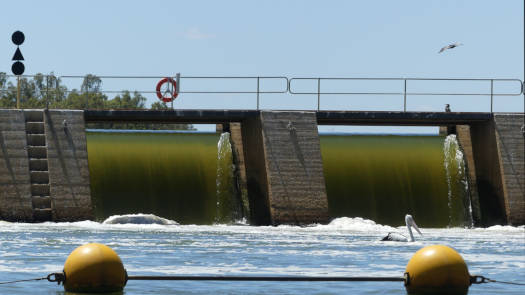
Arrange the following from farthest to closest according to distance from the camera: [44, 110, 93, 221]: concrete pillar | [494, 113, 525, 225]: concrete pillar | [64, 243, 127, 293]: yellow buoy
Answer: [494, 113, 525, 225]: concrete pillar
[44, 110, 93, 221]: concrete pillar
[64, 243, 127, 293]: yellow buoy

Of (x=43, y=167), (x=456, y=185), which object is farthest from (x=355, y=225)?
(x=43, y=167)

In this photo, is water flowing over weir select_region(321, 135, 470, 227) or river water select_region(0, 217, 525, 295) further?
water flowing over weir select_region(321, 135, 470, 227)

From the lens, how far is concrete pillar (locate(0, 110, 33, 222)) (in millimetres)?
31469

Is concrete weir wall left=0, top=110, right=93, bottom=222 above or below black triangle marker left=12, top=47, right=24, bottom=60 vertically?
below

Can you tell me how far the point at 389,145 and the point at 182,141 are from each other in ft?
25.6

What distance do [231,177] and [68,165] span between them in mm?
6159

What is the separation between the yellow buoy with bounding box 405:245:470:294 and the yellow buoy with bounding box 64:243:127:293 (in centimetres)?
406

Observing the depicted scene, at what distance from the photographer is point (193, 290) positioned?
14.9 meters

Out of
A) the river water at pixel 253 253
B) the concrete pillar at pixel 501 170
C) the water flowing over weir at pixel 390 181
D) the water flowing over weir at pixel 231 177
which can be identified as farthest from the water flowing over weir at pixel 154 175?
the concrete pillar at pixel 501 170

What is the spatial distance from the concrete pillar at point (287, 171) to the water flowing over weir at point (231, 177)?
144 cm

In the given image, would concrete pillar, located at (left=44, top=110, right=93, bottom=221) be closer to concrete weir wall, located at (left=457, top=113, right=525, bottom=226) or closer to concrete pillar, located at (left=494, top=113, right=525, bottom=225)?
concrete weir wall, located at (left=457, top=113, right=525, bottom=226)

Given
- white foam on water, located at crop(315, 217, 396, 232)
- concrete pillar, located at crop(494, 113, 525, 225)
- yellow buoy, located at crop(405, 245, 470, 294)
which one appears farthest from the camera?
concrete pillar, located at crop(494, 113, 525, 225)

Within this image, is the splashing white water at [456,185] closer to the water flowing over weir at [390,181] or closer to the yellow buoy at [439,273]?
the water flowing over weir at [390,181]

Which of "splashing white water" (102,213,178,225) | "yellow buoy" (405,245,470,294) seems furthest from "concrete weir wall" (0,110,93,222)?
"yellow buoy" (405,245,470,294)
